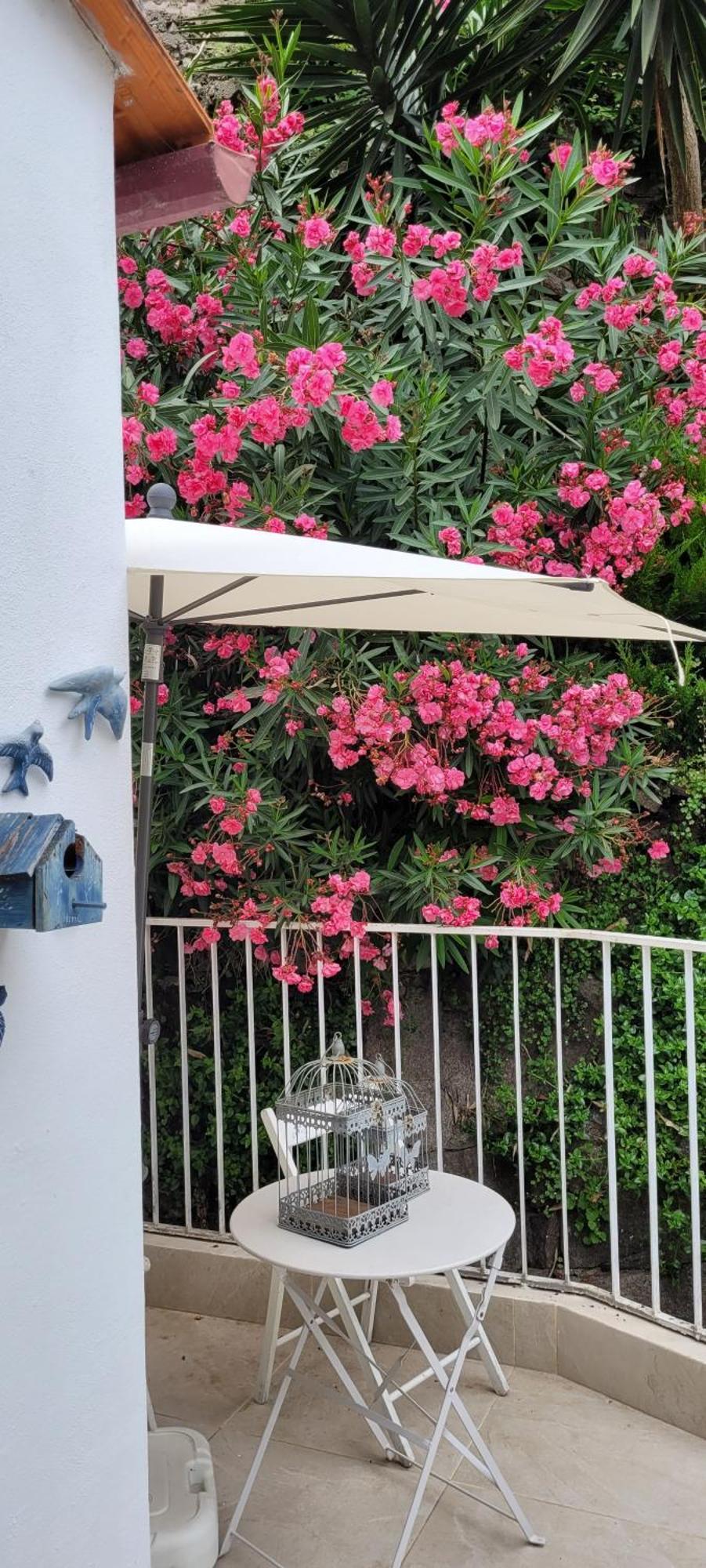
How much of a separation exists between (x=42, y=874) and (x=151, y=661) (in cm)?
132

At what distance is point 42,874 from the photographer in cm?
149

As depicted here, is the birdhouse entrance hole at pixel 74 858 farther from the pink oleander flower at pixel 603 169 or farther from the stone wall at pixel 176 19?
the stone wall at pixel 176 19

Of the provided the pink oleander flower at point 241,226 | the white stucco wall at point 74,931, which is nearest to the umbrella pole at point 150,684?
the white stucco wall at point 74,931

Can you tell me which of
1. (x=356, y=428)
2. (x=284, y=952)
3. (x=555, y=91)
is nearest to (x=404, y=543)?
(x=356, y=428)

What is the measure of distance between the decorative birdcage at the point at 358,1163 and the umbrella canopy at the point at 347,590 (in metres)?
1.20

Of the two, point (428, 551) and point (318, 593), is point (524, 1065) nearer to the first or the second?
point (428, 551)

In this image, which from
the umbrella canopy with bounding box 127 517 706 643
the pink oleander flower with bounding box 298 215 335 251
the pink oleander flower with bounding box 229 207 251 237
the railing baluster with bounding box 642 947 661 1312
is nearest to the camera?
the umbrella canopy with bounding box 127 517 706 643

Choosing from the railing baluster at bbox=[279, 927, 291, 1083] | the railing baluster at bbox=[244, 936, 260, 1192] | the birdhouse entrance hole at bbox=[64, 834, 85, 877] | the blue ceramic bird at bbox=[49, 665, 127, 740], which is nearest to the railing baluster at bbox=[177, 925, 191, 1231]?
the railing baluster at bbox=[244, 936, 260, 1192]

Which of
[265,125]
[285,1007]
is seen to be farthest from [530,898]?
[265,125]

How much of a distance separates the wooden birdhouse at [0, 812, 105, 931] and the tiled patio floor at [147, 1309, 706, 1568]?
85.1 inches

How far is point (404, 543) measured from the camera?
4480 mm

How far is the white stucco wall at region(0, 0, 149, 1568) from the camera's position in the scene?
171 cm

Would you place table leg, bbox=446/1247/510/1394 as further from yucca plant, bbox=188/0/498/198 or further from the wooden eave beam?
yucca plant, bbox=188/0/498/198

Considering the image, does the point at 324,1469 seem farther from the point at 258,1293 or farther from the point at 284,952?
the point at 284,952
